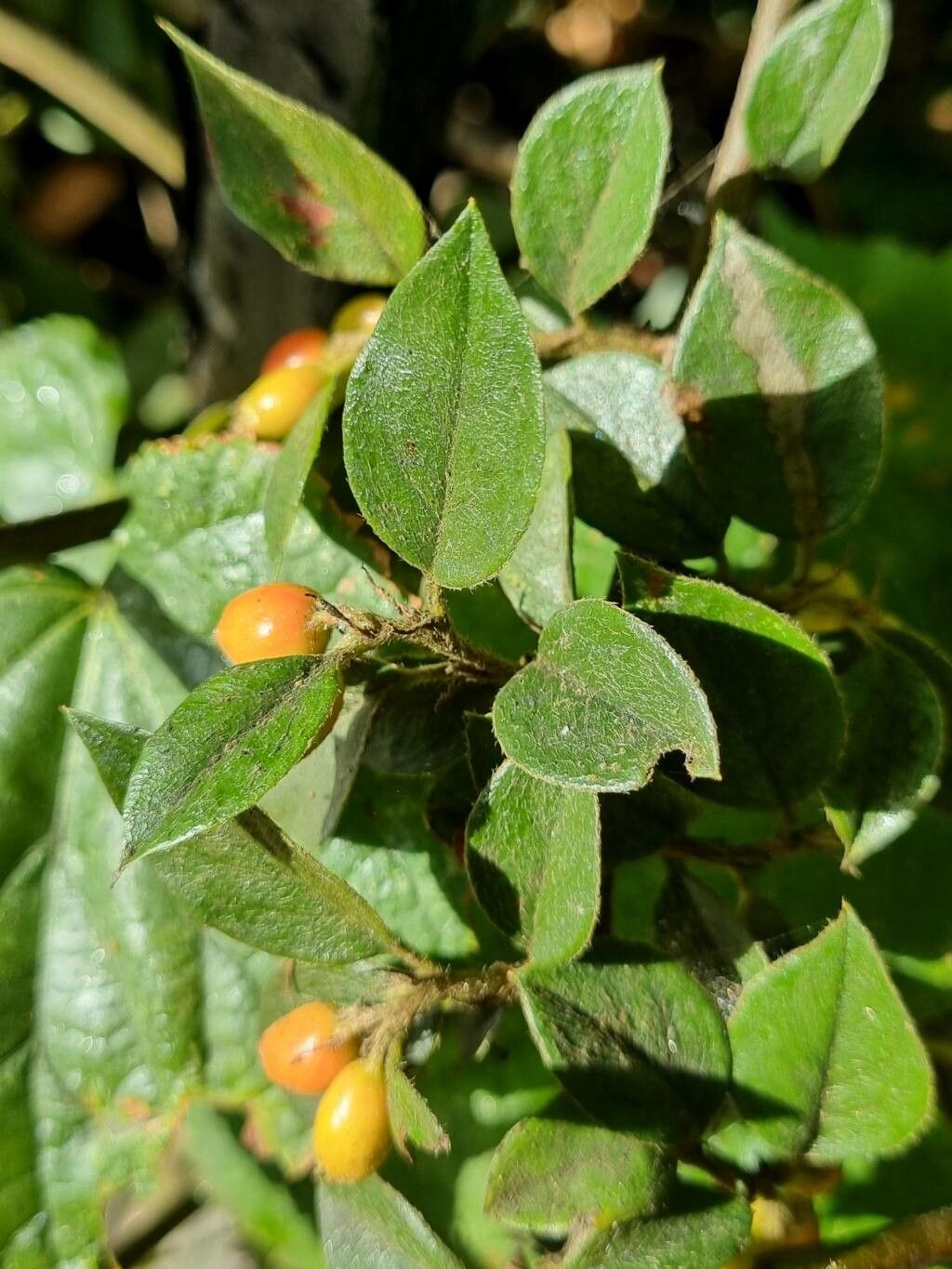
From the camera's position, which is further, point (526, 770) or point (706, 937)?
point (706, 937)

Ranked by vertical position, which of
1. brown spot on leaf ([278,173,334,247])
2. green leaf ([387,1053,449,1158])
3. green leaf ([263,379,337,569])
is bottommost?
green leaf ([387,1053,449,1158])

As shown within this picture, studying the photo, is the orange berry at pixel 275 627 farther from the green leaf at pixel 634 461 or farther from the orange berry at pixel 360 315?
the orange berry at pixel 360 315

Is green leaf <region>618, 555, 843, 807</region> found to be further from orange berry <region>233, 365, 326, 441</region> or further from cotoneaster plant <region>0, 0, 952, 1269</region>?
orange berry <region>233, 365, 326, 441</region>

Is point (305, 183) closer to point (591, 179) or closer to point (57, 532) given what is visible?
point (591, 179)

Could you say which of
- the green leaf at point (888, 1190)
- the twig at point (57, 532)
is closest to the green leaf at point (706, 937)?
the green leaf at point (888, 1190)

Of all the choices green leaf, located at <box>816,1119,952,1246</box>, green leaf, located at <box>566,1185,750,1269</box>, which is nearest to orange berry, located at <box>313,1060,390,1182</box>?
green leaf, located at <box>566,1185,750,1269</box>

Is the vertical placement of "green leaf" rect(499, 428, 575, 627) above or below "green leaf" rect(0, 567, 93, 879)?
above

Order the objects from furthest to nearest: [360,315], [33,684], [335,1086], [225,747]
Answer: [33,684]
[360,315]
[335,1086]
[225,747]

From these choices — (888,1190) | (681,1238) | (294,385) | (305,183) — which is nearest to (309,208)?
(305,183)
